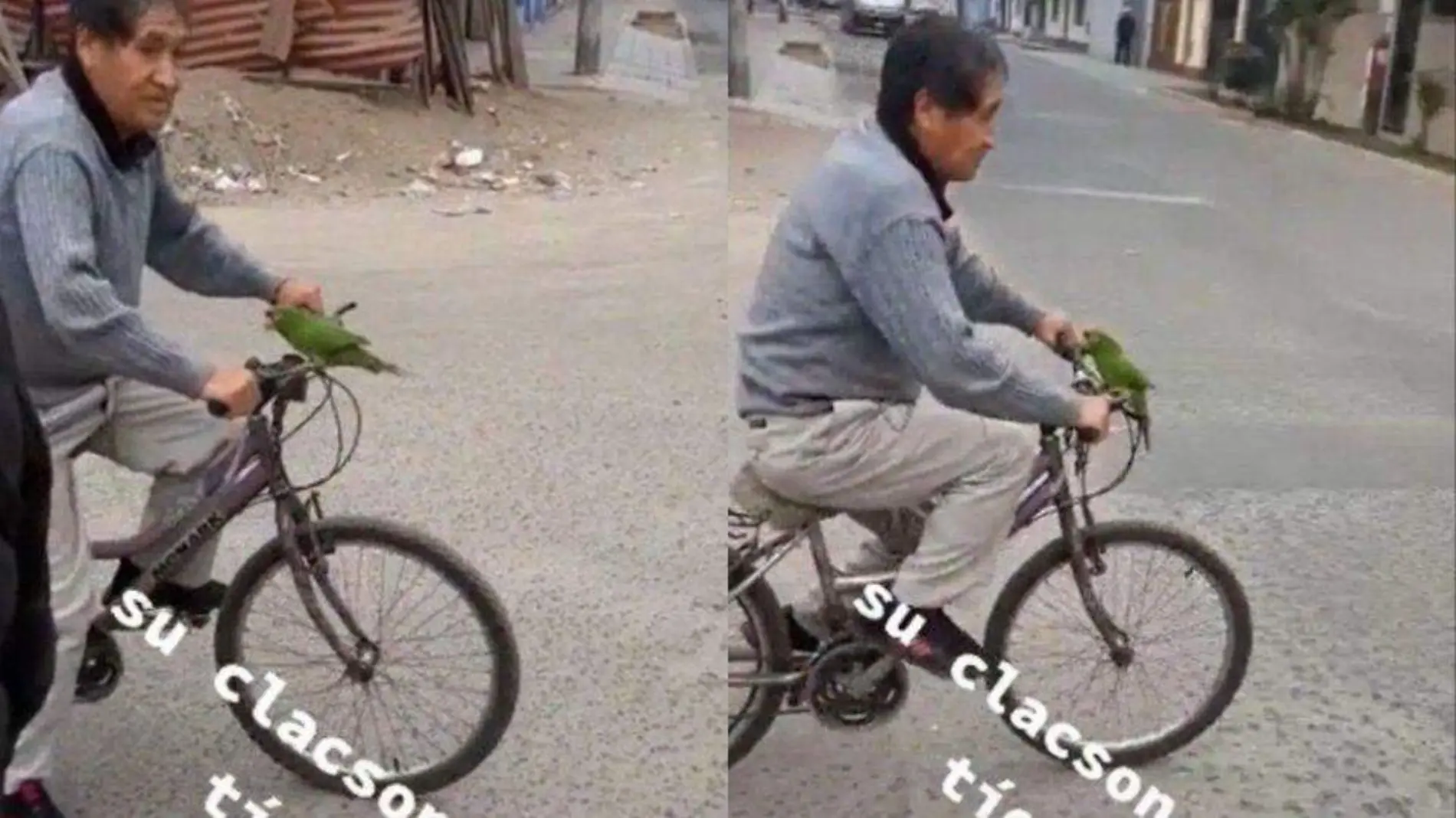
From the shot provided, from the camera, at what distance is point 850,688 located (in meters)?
2.13

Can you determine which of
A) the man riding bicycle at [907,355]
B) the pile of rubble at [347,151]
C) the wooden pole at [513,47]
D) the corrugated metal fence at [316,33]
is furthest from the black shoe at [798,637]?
the wooden pole at [513,47]

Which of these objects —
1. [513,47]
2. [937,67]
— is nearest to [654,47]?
[937,67]

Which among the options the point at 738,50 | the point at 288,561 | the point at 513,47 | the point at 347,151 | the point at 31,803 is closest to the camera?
the point at 738,50

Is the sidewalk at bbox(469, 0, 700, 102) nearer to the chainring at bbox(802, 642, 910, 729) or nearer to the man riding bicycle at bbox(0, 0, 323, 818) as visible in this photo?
the man riding bicycle at bbox(0, 0, 323, 818)

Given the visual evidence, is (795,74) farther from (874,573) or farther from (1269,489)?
(1269,489)

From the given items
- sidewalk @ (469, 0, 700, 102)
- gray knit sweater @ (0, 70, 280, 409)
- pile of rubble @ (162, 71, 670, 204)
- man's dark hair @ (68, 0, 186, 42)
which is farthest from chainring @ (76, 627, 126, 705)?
pile of rubble @ (162, 71, 670, 204)

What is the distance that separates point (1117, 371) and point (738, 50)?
91 centimetres

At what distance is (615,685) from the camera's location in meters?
2.66

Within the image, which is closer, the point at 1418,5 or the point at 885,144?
the point at 885,144

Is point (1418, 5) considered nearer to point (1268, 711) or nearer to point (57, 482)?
point (1268, 711)

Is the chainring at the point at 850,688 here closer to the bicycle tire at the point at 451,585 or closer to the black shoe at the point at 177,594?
the bicycle tire at the point at 451,585

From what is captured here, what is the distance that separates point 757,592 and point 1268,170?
83 centimetres

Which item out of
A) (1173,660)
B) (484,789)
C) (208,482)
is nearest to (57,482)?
(208,482)

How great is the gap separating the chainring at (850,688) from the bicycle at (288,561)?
0.41 meters
